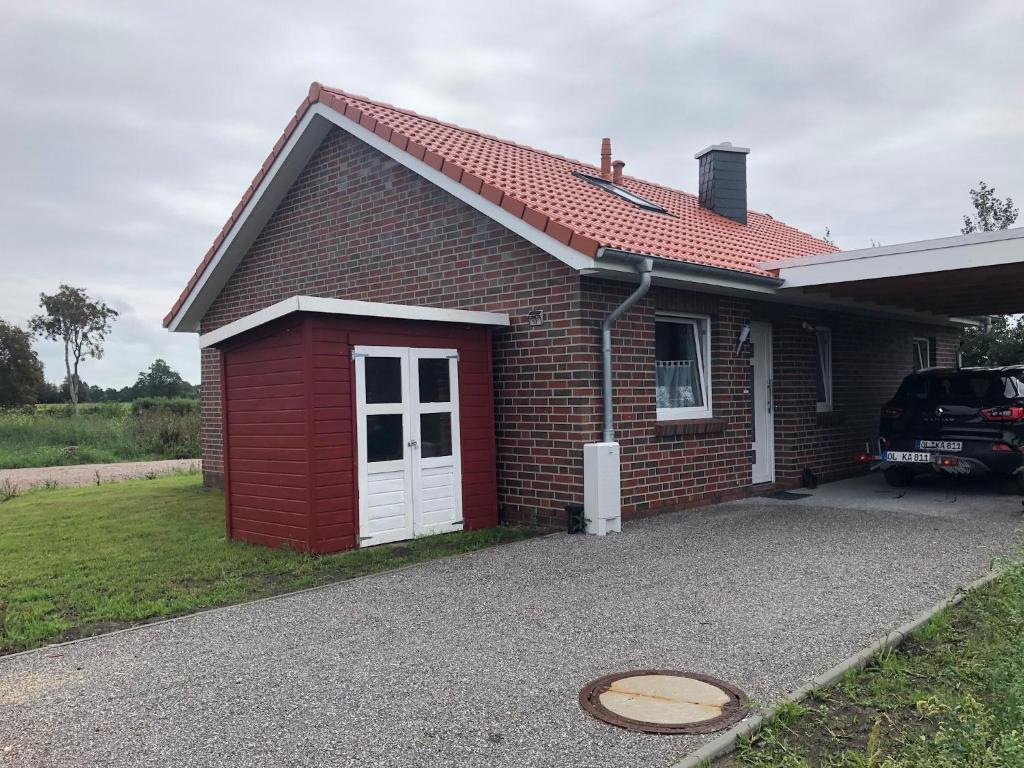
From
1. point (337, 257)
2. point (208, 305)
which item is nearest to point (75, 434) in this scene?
point (208, 305)

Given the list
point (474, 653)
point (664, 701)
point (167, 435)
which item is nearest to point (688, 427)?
point (474, 653)

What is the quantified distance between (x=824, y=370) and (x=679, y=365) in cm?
389

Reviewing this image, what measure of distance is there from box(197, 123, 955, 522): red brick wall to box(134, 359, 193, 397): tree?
178ft

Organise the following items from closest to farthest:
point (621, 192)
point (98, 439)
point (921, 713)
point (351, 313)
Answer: point (921, 713) < point (351, 313) < point (621, 192) < point (98, 439)

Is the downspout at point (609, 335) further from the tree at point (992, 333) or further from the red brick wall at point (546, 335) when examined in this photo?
the tree at point (992, 333)

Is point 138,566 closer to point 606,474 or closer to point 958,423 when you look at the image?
point 606,474

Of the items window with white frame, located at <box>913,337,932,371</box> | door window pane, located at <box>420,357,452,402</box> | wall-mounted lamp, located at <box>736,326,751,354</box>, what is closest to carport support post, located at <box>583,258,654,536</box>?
door window pane, located at <box>420,357,452,402</box>

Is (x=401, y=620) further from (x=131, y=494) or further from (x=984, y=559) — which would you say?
(x=131, y=494)

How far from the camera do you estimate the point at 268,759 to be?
347 cm

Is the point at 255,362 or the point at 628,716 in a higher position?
the point at 255,362

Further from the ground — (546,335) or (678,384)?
(546,335)

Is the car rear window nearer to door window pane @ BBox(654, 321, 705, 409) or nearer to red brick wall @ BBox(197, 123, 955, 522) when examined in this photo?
red brick wall @ BBox(197, 123, 955, 522)

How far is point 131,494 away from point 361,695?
1088cm

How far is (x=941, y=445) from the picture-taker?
401 inches
